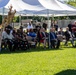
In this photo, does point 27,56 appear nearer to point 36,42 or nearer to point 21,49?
point 21,49

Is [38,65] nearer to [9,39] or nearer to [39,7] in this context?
[9,39]

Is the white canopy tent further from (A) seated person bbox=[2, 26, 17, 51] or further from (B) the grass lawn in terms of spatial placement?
(B) the grass lawn

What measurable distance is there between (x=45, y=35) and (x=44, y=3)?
2.02m

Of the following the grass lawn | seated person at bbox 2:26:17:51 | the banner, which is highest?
the banner

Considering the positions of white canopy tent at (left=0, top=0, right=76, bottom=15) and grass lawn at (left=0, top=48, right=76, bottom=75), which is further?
white canopy tent at (left=0, top=0, right=76, bottom=15)

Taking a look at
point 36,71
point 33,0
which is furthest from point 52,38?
point 36,71

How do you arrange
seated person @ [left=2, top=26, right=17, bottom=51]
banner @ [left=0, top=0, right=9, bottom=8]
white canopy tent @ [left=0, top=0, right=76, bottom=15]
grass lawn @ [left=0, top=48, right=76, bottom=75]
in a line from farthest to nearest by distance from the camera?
banner @ [left=0, top=0, right=9, bottom=8]
white canopy tent @ [left=0, top=0, right=76, bottom=15]
seated person @ [left=2, top=26, right=17, bottom=51]
grass lawn @ [left=0, top=48, right=76, bottom=75]

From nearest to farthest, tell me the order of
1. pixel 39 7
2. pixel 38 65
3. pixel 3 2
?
pixel 38 65 → pixel 39 7 → pixel 3 2

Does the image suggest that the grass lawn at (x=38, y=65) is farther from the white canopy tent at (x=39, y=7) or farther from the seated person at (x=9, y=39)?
the white canopy tent at (x=39, y=7)

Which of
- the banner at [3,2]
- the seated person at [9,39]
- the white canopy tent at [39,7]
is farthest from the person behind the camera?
the banner at [3,2]

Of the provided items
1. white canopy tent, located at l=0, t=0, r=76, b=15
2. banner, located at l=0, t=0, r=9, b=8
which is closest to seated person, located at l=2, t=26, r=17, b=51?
white canopy tent, located at l=0, t=0, r=76, b=15

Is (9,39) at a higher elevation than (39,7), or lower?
lower

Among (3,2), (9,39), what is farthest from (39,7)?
(9,39)

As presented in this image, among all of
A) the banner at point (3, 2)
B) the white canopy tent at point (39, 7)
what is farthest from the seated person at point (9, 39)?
the banner at point (3, 2)
